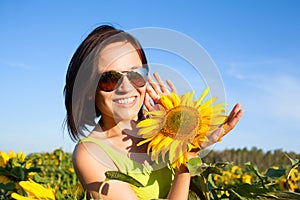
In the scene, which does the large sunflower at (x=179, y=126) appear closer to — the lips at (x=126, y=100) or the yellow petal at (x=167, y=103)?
the yellow petal at (x=167, y=103)

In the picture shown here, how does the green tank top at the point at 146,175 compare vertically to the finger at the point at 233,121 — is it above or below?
below

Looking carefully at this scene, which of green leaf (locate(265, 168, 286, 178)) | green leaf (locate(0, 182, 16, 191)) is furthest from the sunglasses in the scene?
green leaf (locate(0, 182, 16, 191))

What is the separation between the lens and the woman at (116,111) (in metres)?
1.60

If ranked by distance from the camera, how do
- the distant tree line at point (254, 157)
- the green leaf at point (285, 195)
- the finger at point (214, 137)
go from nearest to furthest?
the green leaf at point (285, 195)
the finger at point (214, 137)
the distant tree line at point (254, 157)

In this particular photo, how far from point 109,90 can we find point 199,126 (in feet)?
1.24

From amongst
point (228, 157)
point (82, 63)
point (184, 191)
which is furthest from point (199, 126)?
point (228, 157)

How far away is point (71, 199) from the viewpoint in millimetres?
1307

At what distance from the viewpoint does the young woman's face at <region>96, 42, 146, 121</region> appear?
1639mm

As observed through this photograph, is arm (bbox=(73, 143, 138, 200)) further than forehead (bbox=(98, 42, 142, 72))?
No

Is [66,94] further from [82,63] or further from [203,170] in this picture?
[203,170]

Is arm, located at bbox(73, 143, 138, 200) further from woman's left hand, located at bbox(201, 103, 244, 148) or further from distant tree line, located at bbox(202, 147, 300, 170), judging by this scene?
distant tree line, located at bbox(202, 147, 300, 170)

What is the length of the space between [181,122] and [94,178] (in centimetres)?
36

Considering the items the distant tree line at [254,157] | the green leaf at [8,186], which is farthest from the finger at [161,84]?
the distant tree line at [254,157]

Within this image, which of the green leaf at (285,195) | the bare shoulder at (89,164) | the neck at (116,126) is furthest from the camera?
the neck at (116,126)
